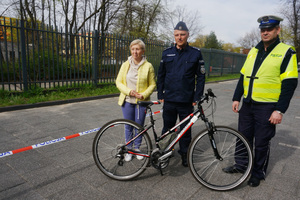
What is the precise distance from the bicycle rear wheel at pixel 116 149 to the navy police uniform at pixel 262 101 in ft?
4.49

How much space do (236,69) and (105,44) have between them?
19988 millimetres

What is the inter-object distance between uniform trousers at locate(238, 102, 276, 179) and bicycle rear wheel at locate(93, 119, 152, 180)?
132cm

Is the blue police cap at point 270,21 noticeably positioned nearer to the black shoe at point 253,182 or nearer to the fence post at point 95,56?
the black shoe at point 253,182

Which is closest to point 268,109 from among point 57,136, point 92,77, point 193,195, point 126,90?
point 193,195

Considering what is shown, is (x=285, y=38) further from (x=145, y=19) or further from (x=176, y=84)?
(x=176, y=84)

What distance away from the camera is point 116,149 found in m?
2.87

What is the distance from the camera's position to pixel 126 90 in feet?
9.84

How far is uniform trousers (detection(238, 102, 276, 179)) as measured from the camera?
8.52 feet

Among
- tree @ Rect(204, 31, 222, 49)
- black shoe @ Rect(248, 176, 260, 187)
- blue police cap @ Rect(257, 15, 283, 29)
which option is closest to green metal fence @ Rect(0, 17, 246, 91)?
blue police cap @ Rect(257, 15, 283, 29)

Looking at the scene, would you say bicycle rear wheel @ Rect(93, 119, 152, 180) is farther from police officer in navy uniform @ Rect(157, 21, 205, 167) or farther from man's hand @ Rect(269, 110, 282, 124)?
man's hand @ Rect(269, 110, 282, 124)

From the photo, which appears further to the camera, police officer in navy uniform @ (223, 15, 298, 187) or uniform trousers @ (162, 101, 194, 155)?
uniform trousers @ (162, 101, 194, 155)

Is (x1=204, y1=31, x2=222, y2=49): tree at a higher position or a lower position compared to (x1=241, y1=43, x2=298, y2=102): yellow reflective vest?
higher

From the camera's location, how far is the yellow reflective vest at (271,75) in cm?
240

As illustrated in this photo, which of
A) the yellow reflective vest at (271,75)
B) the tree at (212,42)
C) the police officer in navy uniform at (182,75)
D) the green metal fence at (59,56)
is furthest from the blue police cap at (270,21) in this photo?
the tree at (212,42)
